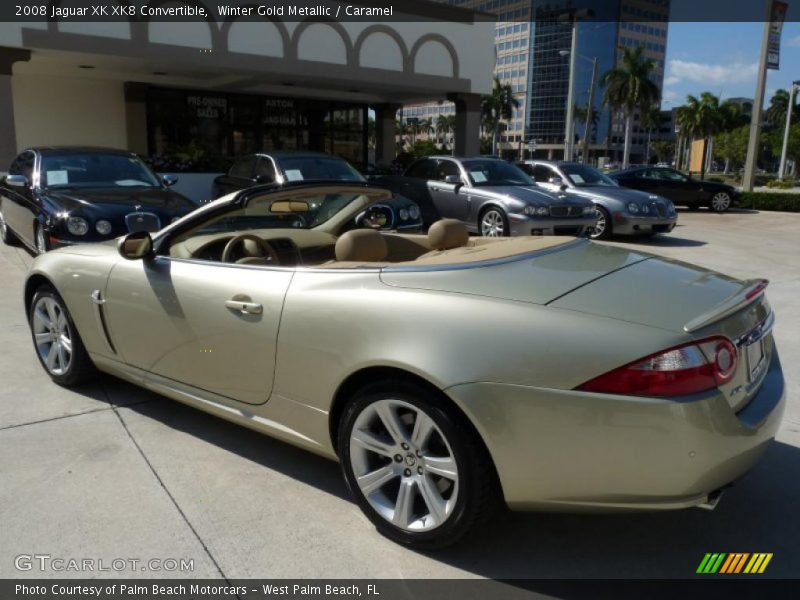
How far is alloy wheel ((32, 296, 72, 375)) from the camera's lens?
13.8 feet

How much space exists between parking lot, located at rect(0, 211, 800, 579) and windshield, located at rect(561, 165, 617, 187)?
932 centimetres

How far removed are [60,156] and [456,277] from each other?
304 inches

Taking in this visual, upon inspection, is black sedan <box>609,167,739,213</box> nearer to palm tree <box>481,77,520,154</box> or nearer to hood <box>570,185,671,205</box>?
hood <box>570,185,671,205</box>

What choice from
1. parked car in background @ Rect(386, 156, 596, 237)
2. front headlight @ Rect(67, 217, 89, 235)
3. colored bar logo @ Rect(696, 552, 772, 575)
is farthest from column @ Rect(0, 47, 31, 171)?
colored bar logo @ Rect(696, 552, 772, 575)

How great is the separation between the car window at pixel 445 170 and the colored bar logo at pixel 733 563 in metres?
9.52

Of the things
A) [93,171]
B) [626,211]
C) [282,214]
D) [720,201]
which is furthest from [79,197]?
[720,201]

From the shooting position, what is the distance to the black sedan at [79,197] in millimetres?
7141

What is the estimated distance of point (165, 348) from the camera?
11.3ft

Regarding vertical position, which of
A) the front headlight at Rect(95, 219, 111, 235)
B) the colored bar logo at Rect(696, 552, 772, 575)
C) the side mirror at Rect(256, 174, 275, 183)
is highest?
the side mirror at Rect(256, 174, 275, 183)

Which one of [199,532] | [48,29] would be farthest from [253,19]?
[199,532]

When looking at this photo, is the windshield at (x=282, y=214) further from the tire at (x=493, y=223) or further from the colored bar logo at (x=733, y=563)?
the tire at (x=493, y=223)

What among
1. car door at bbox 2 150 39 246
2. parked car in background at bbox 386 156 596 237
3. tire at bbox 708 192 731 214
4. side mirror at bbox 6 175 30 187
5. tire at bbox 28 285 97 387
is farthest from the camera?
tire at bbox 708 192 731 214

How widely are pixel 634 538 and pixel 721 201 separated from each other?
1769 cm

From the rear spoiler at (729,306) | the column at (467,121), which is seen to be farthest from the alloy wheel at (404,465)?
the column at (467,121)
